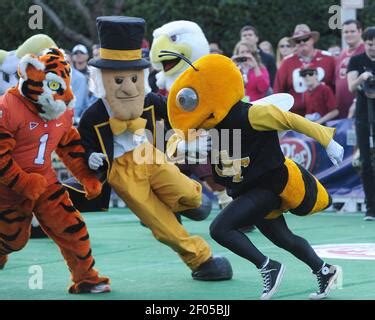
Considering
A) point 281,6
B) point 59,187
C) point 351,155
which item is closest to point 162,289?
point 59,187

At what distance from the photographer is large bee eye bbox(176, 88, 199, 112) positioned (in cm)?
720

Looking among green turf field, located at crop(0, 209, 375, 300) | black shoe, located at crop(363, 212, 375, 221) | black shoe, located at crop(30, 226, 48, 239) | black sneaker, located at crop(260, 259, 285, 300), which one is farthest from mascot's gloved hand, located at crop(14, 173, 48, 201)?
black shoe, located at crop(363, 212, 375, 221)

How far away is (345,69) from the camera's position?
43.4ft

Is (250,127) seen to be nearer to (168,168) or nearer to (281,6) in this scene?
(168,168)

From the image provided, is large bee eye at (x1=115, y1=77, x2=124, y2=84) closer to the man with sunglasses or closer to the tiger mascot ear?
the tiger mascot ear

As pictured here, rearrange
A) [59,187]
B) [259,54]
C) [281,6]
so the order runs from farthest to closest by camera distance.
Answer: [281,6]
[259,54]
[59,187]

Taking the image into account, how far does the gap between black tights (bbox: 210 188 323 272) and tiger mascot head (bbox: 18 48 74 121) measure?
136 centimetres

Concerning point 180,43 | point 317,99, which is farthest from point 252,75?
point 180,43

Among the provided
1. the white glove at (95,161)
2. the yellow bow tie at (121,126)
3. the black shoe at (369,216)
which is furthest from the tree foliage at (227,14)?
the white glove at (95,161)

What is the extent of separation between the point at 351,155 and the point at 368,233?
227 centimetres

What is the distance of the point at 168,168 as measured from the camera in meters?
8.13

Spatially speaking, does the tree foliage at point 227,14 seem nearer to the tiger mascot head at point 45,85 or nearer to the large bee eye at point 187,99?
the tiger mascot head at point 45,85

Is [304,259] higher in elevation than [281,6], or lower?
higher

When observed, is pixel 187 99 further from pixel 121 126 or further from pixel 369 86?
pixel 369 86
